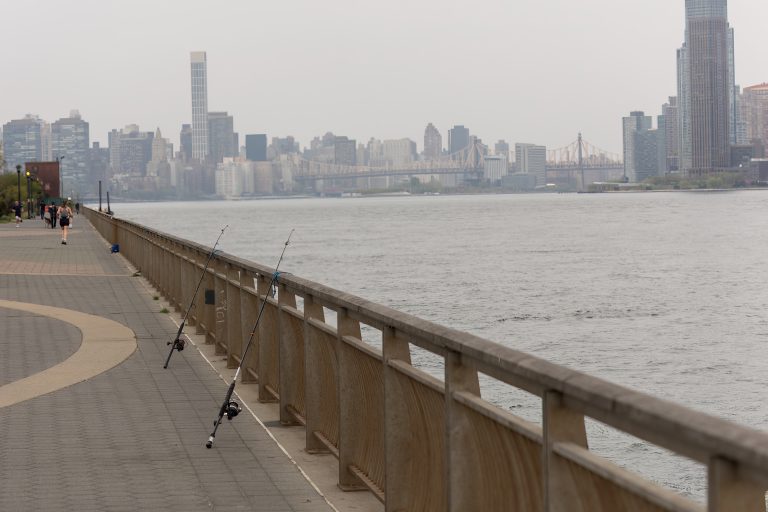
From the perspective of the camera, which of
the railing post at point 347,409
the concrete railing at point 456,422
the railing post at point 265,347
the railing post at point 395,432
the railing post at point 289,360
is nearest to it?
the concrete railing at point 456,422

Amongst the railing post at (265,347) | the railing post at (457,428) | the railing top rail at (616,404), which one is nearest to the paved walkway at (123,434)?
the railing post at (265,347)

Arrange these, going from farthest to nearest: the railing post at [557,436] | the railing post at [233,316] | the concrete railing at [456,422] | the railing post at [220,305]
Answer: the railing post at [220,305] → the railing post at [233,316] → the railing post at [557,436] → the concrete railing at [456,422]

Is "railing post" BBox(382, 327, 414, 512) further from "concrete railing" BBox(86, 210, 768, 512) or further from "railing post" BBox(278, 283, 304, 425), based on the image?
"railing post" BBox(278, 283, 304, 425)

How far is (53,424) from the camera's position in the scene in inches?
382

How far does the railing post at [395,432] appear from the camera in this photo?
20.8ft

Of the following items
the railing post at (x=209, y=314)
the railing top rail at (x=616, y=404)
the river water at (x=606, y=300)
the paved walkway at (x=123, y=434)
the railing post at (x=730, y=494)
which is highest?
the railing top rail at (x=616, y=404)

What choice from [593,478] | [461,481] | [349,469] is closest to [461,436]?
[461,481]

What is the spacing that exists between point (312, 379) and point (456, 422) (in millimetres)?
3418

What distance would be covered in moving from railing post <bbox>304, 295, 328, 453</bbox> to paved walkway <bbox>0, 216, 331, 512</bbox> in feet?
0.82

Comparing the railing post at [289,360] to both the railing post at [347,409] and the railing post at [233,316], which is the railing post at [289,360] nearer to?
the railing post at [347,409]

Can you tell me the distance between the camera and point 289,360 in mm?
9555

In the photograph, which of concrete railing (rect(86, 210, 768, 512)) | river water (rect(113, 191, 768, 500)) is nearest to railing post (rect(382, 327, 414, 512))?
concrete railing (rect(86, 210, 768, 512))

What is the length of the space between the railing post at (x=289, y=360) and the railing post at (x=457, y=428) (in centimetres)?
405

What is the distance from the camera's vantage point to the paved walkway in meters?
7.33
